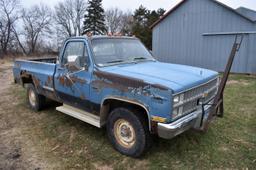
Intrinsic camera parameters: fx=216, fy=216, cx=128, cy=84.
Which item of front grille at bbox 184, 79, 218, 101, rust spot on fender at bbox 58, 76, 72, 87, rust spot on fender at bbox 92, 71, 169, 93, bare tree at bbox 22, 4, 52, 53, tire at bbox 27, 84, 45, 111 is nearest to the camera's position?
rust spot on fender at bbox 92, 71, 169, 93

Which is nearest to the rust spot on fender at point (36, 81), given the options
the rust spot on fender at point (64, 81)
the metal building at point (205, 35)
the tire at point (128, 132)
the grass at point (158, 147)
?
the grass at point (158, 147)

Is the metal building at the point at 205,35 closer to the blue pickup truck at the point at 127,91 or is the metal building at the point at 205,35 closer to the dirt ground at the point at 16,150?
the blue pickup truck at the point at 127,91

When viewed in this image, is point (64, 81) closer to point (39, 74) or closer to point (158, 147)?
point (39, 74)

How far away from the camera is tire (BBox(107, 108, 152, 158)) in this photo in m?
3.27

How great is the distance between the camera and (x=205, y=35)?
42.5ft

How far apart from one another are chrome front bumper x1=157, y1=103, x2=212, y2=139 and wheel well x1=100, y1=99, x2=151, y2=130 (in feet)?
0.87

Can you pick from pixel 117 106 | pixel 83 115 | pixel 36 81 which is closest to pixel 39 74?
pixel 36 81

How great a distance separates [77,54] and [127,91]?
5.40 ft

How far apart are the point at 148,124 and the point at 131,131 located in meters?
0.34

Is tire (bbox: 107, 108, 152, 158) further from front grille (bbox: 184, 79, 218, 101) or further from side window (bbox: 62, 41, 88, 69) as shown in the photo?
side window (bbox: 62, 41, 88, 69)

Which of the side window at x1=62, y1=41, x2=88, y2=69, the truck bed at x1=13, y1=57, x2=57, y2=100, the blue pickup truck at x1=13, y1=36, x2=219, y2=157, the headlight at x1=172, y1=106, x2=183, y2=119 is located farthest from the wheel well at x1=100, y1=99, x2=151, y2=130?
the truck bed at x1=13, y1=57, x2=57, y2=100

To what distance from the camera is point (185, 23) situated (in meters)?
13.8

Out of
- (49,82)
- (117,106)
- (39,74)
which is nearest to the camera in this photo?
(117,106)

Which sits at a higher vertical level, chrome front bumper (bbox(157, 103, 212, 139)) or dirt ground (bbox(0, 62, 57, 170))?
chrome front bumper (bbox(157, 103, 212, 139))
